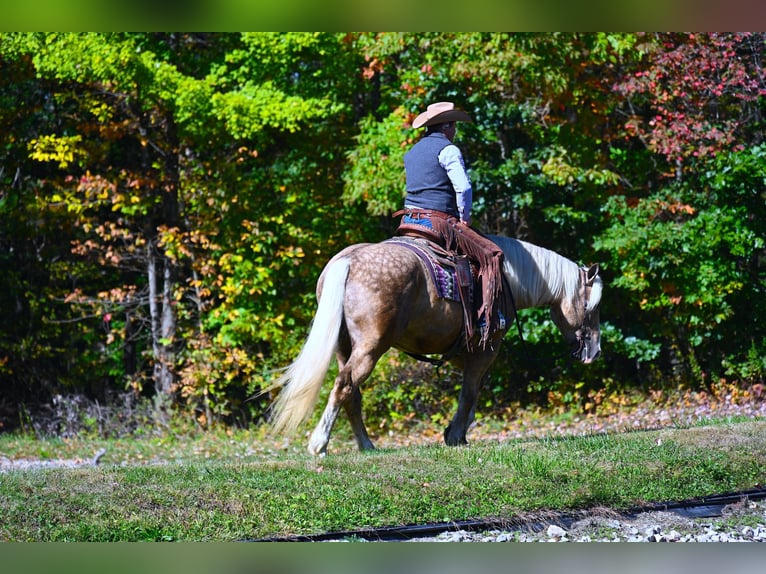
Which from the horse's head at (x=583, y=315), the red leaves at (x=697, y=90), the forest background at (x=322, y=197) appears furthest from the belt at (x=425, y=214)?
the red leaves at (x=697, y=90)

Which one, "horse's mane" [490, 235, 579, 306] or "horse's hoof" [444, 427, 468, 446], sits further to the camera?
"horse's mane" [490, 235, 579, 306]

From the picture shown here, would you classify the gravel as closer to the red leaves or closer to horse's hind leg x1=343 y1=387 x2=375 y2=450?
horse's hind leg x1=343 y1=387 x2=375 y2=450

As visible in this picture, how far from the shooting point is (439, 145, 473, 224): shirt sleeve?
28.2 feet

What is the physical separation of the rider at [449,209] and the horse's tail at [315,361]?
103 cm

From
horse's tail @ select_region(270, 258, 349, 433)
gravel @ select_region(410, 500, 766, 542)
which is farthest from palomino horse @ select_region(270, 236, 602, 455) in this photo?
gravel @ select_region(410, 500, 766, 542)

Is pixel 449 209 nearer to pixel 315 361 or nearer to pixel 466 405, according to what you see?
pixel 466 405

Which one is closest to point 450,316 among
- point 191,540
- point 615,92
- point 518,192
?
point 191,540

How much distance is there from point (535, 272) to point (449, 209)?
112cm

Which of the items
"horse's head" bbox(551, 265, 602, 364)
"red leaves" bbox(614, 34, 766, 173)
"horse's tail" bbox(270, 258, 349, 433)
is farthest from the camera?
"red leaves" bbox(614, 34, 766, 173)

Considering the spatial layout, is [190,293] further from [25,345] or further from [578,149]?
[578,149]

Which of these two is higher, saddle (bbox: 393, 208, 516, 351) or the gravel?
saddle (bbox: 393, 208, 516, 351)

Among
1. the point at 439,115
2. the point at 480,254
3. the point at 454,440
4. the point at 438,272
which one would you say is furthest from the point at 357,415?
the point at 439,115

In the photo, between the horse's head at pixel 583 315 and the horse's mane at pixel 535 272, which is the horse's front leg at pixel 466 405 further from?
the horse's head at pixel 583 315

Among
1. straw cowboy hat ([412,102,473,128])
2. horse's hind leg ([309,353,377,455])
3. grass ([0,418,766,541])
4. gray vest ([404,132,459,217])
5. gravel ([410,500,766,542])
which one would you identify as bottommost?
gravel ([410,500,766,542])
